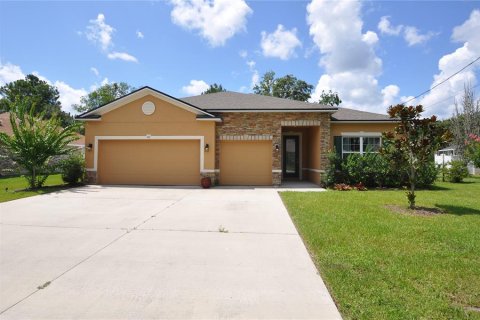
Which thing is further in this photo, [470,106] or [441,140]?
[470,106]

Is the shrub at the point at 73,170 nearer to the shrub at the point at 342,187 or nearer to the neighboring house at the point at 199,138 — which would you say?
the neighboring house at the point at 199,138

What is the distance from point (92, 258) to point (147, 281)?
4.30 ft

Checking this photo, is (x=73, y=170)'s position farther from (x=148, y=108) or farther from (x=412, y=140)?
(x=412, y=140)

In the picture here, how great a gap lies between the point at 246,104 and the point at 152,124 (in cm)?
478

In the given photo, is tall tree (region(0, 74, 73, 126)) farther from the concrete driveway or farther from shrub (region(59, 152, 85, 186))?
the concrete driveway

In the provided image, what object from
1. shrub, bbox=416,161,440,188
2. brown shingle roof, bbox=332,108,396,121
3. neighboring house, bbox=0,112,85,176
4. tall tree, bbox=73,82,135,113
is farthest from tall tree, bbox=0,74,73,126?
shrub, bbox=416,161,440,188

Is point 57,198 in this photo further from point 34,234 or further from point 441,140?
point 441,140

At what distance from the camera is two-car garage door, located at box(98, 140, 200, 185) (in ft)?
45.1

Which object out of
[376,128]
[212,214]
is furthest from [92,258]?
[376,128]

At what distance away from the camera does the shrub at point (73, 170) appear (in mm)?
13367

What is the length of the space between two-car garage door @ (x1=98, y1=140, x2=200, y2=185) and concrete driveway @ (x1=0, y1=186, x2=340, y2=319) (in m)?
6.35

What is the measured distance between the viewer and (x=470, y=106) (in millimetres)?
27656

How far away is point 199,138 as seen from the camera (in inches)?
532

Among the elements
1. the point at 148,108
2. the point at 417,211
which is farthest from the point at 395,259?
the point at 148,108
